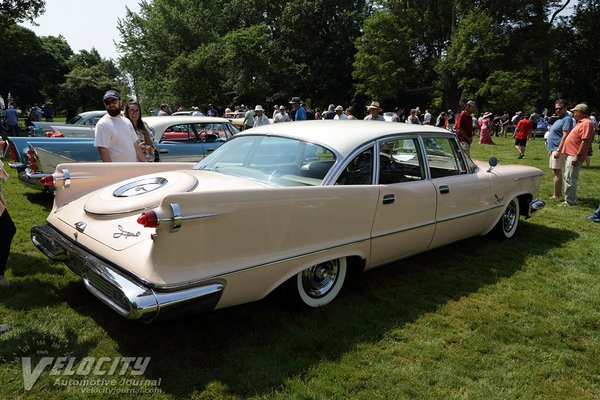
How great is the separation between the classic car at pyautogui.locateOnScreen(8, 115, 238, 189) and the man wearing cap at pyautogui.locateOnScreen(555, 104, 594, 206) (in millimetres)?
6451

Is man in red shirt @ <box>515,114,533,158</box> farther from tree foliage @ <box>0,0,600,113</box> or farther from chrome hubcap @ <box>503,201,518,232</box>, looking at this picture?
tree foliage @ <box>0,0,600,113</box>

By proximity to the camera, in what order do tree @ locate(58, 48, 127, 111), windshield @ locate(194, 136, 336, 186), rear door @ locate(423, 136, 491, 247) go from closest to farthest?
windshield @ locate(194, 136, 336, 186)
rear door @ locate(423, 136, 491, 247)
tree @ locate(58, 48, 127, 111)

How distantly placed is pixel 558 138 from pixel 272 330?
26.6ft

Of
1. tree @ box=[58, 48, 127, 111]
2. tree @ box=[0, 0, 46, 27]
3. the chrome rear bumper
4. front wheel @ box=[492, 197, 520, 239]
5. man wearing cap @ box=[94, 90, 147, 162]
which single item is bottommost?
front wheel @ box=[492, 197, 520, 239]

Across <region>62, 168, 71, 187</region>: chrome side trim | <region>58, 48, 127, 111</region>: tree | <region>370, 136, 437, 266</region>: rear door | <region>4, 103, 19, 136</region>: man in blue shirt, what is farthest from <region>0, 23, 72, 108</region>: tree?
<region>370, 136, 437, 266</region>: rear door

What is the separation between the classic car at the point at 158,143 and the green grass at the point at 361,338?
7.65 ft

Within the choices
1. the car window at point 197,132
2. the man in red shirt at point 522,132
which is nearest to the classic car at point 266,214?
the car window at point 197,132

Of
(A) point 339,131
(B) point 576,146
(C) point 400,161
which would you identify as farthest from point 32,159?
(B) point 576,146

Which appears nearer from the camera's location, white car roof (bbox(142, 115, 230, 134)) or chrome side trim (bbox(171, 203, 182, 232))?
chrome side trim (bbox(171, 203, 182, 232))

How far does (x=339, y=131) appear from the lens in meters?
Result: 3.86

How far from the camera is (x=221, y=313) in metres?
3.39

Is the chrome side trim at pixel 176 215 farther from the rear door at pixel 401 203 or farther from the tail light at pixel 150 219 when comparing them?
the rear door at pixel 401 203

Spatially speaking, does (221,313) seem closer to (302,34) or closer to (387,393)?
(387,393)

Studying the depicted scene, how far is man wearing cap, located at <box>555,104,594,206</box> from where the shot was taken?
7004 mm
